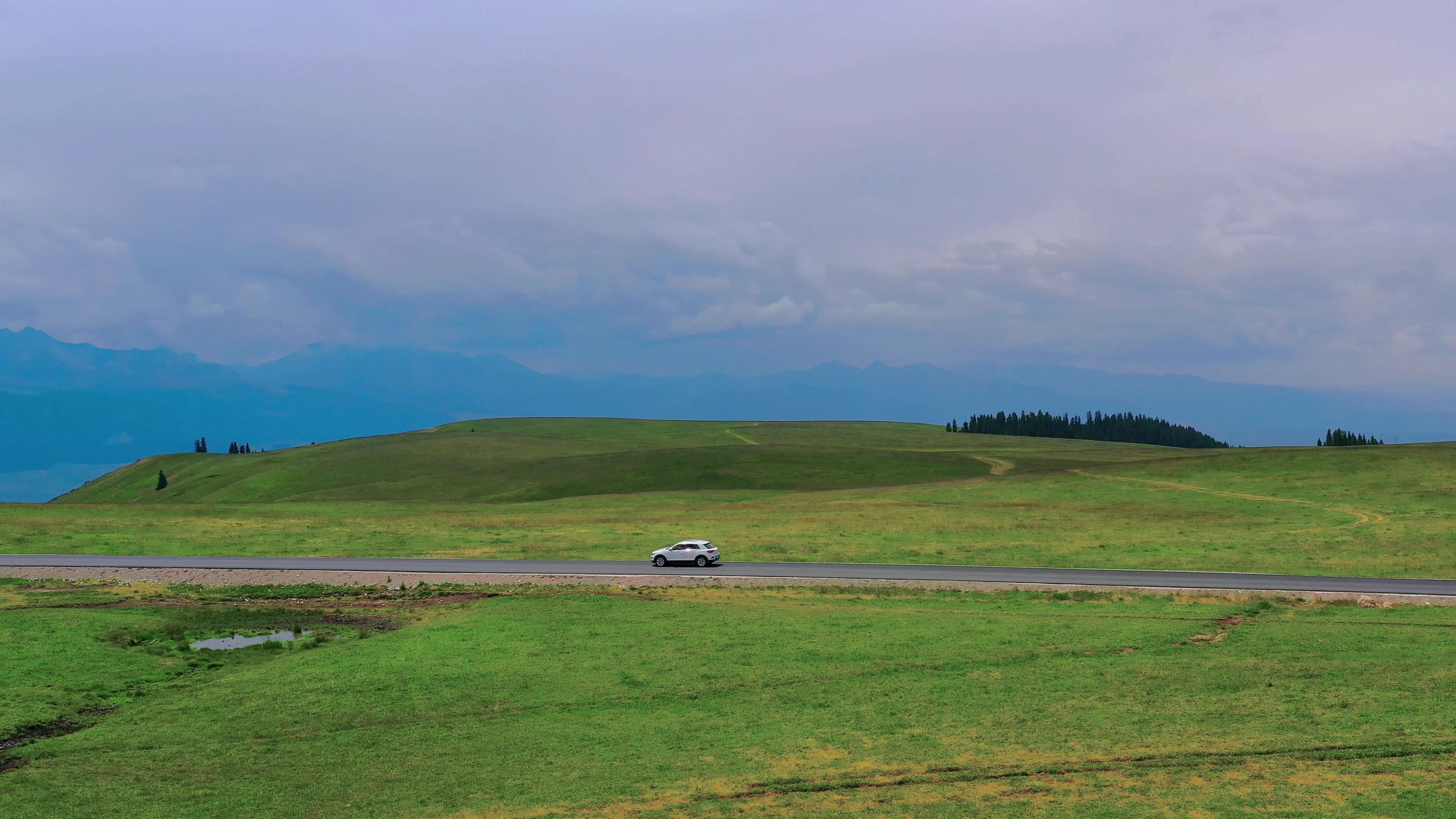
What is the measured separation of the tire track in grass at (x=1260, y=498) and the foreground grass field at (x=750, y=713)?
36.3 metres

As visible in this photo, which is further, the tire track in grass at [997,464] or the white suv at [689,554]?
the tire track in grass at [997,464]

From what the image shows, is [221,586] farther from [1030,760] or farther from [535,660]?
[1030,760]

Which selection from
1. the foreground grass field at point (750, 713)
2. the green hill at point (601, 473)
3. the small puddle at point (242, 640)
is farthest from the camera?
the green hill at point (601, 473)

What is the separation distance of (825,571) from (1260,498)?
5854 cm

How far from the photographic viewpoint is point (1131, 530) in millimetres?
68938

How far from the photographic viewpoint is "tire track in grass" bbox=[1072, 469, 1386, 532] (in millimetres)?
69869

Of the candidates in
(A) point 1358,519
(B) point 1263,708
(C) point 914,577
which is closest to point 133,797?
(B) point 1263,708

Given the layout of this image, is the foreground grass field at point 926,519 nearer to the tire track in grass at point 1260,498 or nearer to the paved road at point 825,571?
the tire track in grass at point 1260,498

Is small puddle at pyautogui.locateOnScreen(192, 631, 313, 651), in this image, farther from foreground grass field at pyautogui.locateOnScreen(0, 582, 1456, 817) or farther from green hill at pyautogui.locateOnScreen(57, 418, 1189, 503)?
green hill at pyautogui.locateOnScreen(57, 418, 1189, 503)

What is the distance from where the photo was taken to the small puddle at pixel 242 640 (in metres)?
36.8

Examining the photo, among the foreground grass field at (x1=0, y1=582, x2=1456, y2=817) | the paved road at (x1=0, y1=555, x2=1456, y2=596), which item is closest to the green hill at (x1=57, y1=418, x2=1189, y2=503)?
the paved road at (x1=0, y1=555, x2=1456, y2=596)

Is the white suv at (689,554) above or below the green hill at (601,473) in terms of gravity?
below

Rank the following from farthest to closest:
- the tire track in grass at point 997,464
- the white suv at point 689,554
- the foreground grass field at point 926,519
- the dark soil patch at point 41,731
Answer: the tire track in grass at point 997,464 → the foreground grass field at point 926,519 → the white suv at point 689,554 → the dark soil patch at point 41,731

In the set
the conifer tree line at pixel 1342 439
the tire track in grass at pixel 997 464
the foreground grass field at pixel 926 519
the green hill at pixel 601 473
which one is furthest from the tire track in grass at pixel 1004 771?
the conifer tree line at pixel 1342 439
